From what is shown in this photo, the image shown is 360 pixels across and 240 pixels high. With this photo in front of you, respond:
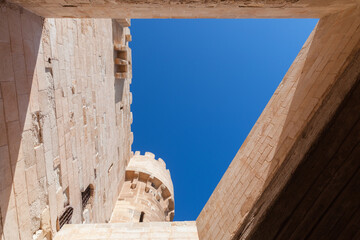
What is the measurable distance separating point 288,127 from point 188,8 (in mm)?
2086

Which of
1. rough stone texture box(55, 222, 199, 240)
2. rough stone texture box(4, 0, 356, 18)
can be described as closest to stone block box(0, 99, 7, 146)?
rough stone texture box(4, 0, 356, 18)

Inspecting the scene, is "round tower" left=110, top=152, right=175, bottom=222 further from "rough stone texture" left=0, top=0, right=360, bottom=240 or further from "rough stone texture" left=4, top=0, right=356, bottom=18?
"rough stone texture" left=4, top=0, right=356, bottom=18

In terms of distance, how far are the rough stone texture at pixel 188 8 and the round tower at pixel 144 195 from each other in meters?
6.84

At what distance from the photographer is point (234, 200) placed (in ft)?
12.5

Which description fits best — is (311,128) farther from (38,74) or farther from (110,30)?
(110,30)

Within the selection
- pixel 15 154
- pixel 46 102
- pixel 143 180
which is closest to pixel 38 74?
pixel 46 102

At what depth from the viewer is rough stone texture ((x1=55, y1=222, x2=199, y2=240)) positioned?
411 centimetres

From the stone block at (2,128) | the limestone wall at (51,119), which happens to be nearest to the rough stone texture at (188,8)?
the limestone wall at (51,119)

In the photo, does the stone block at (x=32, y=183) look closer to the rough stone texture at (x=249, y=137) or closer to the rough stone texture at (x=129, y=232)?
the rough stone texture at (x=249, y=137)

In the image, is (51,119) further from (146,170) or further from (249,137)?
(146,170)

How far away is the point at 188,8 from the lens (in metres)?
2.53

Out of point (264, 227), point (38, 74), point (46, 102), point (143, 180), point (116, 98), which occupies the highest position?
point (38, 74)

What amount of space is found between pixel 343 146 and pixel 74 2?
3.37m

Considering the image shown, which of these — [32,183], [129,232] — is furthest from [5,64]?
[129,232]
